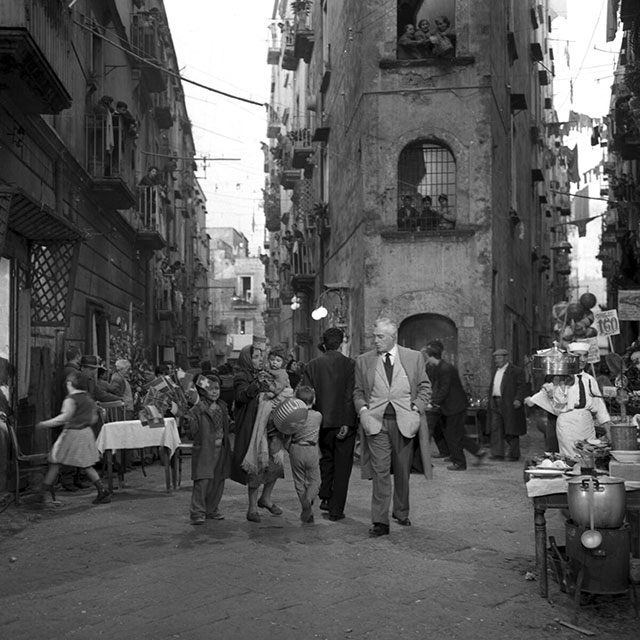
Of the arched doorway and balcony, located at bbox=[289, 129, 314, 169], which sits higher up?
balcony, located at bbox=[289, 129, 314, 169]

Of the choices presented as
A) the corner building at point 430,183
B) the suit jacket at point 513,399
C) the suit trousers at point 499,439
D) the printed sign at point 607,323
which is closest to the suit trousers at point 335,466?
the printed sign at point 607,323

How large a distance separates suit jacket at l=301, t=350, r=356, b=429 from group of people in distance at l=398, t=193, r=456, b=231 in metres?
12.0

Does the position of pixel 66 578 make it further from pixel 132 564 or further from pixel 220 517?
pixel 220 517

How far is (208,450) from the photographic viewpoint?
8.35 meters

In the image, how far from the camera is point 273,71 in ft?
211

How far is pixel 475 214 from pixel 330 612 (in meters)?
16.0

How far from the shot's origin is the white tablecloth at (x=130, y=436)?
1034cm

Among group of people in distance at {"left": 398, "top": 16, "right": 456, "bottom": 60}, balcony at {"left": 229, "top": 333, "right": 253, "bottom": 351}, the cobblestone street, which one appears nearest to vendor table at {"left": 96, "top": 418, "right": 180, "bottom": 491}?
the cobblestone street

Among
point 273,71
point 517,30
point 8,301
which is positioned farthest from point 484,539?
point 273,71

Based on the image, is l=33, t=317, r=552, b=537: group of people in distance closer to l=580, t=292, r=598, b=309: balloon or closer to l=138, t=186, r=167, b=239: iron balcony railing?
l=580, t=292, r=598, b=309: balloon

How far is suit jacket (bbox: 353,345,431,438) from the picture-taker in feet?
26.0

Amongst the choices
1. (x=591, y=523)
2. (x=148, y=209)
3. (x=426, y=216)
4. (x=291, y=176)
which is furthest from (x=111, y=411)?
(x=291, y=176)

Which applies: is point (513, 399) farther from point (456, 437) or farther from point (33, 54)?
point (33, 54)

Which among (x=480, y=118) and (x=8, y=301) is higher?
(x=480, y=118)
